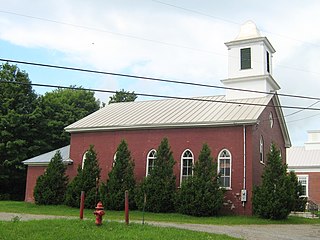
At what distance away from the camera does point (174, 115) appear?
103ft

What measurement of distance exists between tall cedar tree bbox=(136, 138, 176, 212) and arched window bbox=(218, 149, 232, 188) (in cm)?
293

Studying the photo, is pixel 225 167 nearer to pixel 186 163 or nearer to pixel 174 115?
pixel 186 163

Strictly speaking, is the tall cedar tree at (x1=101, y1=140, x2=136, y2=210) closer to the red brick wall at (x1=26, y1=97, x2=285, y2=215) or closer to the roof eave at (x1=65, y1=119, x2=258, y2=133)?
the red brick wall at (x1=26, y1=97, x2=285, y2=215)

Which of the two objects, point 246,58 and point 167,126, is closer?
point 167,126

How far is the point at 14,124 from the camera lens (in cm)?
4259

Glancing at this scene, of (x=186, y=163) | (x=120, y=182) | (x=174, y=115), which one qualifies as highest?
(x=174, y=115)

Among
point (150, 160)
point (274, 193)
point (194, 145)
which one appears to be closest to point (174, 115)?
point (194, 145)

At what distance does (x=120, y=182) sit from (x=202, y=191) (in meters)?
5.67

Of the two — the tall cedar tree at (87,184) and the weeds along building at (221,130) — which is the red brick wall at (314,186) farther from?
the tall cedar tree at (87,184)

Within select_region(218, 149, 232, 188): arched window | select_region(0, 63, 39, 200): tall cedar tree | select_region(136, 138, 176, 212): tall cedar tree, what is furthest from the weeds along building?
select_region(0, 63, 39, 200): tall cedar tree

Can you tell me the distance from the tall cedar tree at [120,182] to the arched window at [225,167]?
5517mm

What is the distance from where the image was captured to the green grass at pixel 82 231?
523 inches

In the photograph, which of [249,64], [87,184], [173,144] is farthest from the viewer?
[249,64]

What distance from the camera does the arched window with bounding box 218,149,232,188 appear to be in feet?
92.2
